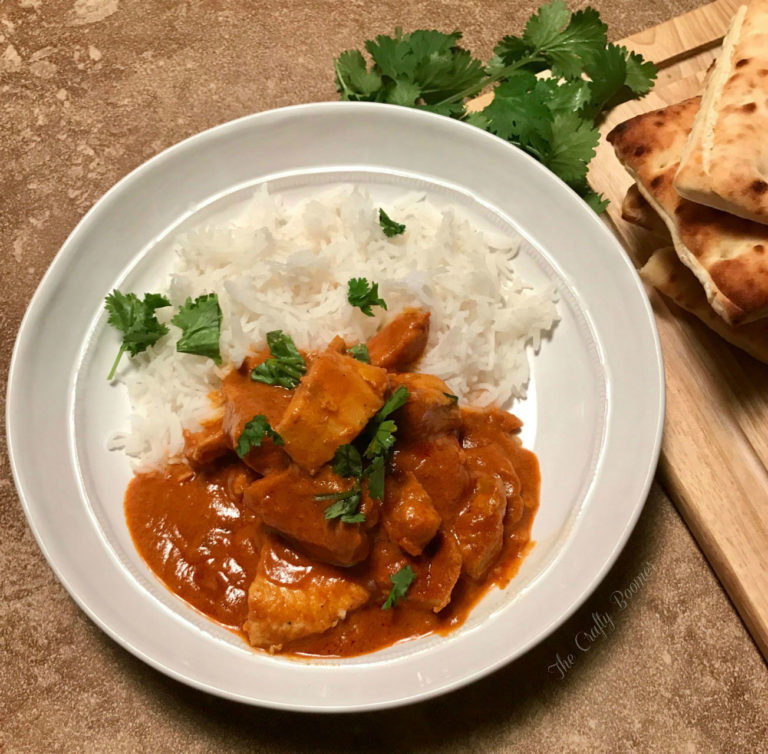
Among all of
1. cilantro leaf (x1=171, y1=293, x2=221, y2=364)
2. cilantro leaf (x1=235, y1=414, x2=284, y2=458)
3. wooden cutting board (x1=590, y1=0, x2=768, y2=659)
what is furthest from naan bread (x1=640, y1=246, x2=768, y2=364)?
cilantro leaf (x1=171, y1=293, x2=221, y2=364)

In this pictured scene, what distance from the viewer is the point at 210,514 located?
299 centimetres

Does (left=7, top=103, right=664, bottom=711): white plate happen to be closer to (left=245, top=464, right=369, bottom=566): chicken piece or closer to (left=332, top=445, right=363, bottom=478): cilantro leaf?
(left=245, top=464, right=369, bottom=566): chicken piece

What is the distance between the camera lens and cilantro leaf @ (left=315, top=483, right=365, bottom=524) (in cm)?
262

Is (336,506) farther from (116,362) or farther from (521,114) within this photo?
(521,114)

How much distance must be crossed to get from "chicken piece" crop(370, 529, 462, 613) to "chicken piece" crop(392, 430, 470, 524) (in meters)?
0.12

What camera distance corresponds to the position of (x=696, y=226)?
9.53ft

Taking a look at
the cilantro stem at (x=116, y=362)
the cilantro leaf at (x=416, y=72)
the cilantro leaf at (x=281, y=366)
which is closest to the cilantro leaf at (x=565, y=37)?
the cilantro leaf at (x=416, y=72)

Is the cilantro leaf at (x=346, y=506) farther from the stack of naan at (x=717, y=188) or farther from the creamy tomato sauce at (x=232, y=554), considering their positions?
the stack of naan at (x=717, y=188)

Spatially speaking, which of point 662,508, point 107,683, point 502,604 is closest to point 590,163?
point 662,508

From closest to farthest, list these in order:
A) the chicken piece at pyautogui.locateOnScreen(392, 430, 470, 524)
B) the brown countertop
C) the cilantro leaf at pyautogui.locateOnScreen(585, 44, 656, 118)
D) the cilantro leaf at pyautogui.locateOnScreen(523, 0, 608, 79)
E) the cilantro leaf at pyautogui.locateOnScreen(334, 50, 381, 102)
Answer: the chicken piece at pyautogui.locateOnScreen(392, 430, 470, 524) < the brown countertop < the cilantro leaf at pyautogui.locateOnScreen(585, 44, 656, 118) < the cilantro leaf at pyautogui.locateOnScreen(523, 0, 608, 79) < the cilantro leaf at pyautogui.locateOnScreen(334, 50, 381, 102)

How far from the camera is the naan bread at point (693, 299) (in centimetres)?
Answer: 307

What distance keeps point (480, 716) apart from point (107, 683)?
5.31 ft

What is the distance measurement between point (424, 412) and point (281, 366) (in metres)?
0.67

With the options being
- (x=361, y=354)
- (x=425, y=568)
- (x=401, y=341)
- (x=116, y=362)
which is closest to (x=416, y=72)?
(x=401, y=341)
